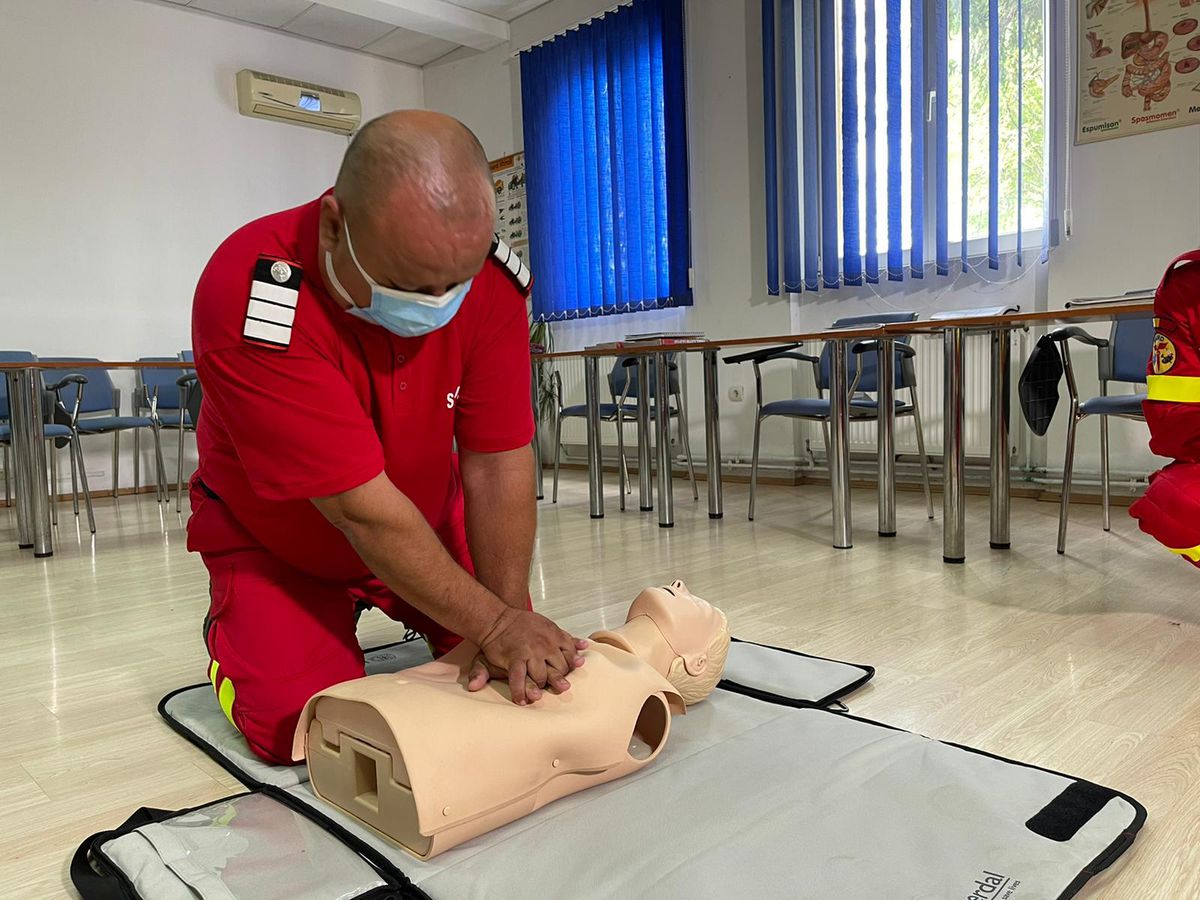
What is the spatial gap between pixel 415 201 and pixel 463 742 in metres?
0.61

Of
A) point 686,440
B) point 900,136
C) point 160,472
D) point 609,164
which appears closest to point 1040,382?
point 900,136

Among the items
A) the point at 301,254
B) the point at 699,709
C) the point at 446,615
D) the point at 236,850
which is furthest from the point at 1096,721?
the point at 301,254

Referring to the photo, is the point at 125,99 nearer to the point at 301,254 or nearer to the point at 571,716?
the point at 301,254

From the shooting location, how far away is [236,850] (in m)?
1.09

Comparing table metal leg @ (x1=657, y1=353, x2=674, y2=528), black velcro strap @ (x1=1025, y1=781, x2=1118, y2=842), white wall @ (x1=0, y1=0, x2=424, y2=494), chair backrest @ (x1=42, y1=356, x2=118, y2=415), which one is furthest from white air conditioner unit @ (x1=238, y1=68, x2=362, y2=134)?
black velcro strap @ (x1=1025, y1=781, x2=1118, y2=842)

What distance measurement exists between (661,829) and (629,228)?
456cm

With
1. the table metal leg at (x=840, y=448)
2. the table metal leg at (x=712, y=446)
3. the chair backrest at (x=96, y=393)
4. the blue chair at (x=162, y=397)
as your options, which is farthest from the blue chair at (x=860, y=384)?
the chair backrest at (x=96, y=393)

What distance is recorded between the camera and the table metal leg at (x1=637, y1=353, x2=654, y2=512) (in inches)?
149

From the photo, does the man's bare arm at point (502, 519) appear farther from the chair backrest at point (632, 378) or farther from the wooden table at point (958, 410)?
the chair backrest at point (632, 378)

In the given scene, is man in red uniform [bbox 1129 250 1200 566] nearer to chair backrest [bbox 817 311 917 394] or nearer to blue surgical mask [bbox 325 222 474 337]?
blue surgical mask [bbox 325 222 474 337]

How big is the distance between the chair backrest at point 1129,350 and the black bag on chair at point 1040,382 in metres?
0.26

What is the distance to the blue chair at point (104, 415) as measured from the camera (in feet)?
14.5

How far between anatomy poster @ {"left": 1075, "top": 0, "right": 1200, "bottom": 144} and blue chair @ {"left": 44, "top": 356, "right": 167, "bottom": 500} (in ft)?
14.4

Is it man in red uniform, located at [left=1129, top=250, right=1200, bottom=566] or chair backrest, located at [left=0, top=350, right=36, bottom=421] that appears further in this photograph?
chair backrest, located at [left=0, top=350, right=36, bottom=421]
